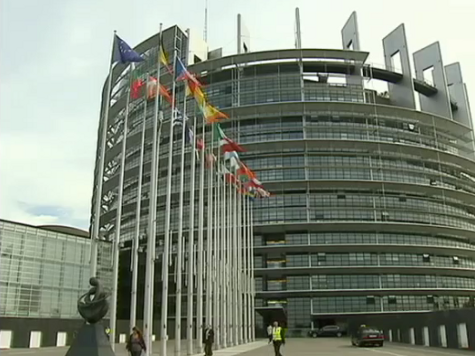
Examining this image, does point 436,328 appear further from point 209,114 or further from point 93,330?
point 93,330

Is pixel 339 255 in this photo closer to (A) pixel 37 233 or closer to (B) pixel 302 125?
(B) pixel 302 125

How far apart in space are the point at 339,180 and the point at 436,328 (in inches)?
1415

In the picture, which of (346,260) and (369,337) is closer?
(369,337)

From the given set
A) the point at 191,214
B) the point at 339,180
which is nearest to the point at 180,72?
the point at 191,214

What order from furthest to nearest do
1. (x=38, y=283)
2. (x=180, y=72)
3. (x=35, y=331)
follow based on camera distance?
→ (x=38, y=283), (x=35, y=331), (x=180, y=72)

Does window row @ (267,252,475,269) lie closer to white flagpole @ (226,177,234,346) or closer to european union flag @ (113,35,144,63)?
white flagpole @ (226,177,234,346)

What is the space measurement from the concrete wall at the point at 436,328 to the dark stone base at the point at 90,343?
20.9 meters

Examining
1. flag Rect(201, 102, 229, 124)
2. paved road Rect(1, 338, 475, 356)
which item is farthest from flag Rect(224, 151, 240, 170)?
paved road Rect(1, 338, 475, 356)

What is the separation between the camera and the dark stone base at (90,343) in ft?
46.2

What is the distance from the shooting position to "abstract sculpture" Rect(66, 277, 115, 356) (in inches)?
557

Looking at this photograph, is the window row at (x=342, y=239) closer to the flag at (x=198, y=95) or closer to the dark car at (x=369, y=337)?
the dark car at (x=369, y=337)

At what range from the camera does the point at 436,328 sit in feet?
109

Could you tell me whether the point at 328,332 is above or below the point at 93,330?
below

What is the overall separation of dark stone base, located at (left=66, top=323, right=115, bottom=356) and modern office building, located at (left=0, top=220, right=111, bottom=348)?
26.8m
